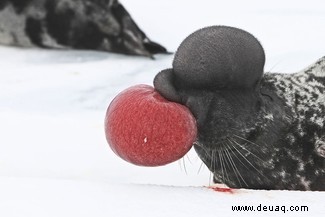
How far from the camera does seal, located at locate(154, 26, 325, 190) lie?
1166mm

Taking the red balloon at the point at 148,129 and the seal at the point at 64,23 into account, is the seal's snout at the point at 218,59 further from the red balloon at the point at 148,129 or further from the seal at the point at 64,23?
the seal at the point at 64,23

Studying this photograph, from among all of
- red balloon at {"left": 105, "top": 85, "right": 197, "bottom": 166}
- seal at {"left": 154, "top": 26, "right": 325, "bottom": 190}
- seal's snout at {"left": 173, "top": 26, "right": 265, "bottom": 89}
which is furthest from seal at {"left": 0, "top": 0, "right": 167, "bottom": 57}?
red balloon at {"left": 105, "top": 85, "right": 197, "bottom": 166}

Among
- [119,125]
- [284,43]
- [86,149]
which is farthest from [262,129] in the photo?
[284,43]

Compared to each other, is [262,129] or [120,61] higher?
[262,129]

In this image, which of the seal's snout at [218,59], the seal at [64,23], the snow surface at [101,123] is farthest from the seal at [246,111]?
the seal at [64,23]

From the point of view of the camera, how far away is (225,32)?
3.95 feet

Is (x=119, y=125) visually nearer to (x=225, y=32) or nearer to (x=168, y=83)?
(x=168, y=83)

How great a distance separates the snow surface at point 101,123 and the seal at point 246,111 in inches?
4.3

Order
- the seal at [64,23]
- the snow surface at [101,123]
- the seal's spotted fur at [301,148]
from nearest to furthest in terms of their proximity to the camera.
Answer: the snow surface at [101,123] < the seal's spotted fur at [301,148] < the seal at [64,23]

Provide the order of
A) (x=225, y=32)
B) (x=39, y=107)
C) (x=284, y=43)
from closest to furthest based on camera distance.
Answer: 1. (x=225, y=32)
2. (x=39, y=107)
3. (x=284, y=43)

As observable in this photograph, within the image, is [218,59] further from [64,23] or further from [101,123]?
[64,23]

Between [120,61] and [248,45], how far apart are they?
135 centimetres

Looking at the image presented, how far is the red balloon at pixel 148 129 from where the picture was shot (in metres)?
1.08

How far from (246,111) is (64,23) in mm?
1549
